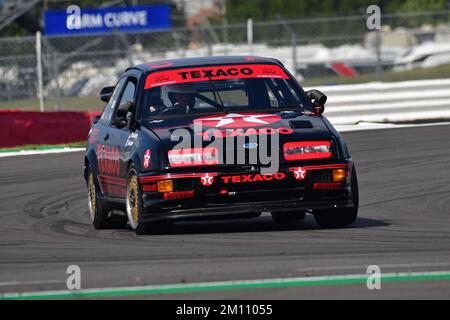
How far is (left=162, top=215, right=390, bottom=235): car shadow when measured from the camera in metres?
10.2

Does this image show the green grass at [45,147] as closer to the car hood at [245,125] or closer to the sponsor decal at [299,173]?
the car hood at [245,125]

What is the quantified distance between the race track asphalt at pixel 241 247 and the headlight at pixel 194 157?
56cm

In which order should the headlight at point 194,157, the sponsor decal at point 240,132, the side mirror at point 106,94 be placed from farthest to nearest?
the side mirror at point 106,94 < the sponsor decal at point 240,132 < the headlight at point 194,157

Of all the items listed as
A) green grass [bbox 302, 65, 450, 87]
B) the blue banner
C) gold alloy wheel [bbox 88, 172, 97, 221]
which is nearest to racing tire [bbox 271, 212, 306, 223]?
gold alloy wheel [bbox 88, 172, 97, 221]

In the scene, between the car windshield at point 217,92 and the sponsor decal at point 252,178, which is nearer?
the sponsor decal at point 252,178

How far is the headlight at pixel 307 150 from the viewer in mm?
9617

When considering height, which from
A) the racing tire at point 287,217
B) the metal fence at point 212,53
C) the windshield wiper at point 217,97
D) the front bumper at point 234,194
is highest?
the windshield wiper at point 217,97

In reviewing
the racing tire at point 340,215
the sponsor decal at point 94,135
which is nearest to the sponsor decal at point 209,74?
the sponsor decal at point 94,135

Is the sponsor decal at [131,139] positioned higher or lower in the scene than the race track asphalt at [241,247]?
higher

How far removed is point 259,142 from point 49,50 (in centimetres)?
1951

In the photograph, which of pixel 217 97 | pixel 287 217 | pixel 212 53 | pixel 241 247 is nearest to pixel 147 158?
pixel 217 97

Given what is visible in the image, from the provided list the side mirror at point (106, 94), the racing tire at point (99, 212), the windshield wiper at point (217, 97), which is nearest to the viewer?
the windshield wiper at point (217, 97)

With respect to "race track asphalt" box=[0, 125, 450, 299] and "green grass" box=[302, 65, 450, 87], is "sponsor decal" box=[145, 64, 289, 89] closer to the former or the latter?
"race track asphalt" box=[0, 125, 450, 299]

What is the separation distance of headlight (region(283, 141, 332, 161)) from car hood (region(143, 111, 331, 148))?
0.15 feet
